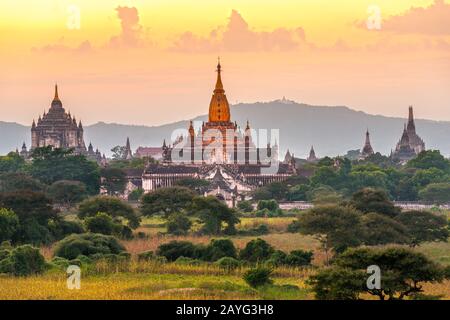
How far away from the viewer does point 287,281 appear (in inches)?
1794

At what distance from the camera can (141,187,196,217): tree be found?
3103 inches

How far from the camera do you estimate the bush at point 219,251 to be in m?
52.4

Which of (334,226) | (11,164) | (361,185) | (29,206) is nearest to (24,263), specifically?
(334,226)

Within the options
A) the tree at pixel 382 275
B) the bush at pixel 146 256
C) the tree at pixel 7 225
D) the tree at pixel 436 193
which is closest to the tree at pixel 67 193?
the tree at pixel 436 193

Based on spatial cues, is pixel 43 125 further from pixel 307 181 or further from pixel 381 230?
pixel 381 230

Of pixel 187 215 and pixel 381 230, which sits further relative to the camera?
pixel 187 215

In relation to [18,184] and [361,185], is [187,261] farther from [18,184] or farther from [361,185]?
[361,185]

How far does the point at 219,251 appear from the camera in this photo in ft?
173

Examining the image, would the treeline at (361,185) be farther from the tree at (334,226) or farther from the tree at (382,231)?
the tree at (334,226)

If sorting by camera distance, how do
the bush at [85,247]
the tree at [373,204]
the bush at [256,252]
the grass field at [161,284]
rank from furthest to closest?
the tree at [373,204]
the bush at [256,252]
the bush at [85,247]
the grass field at [161,284]

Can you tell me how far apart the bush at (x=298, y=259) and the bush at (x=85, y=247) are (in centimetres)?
687

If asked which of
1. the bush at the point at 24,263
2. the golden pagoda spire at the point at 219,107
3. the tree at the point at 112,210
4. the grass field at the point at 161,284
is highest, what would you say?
the golden pagoda spire at the point at 219,107
